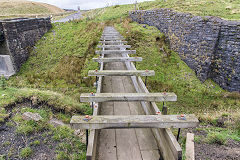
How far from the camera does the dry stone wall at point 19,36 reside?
10859mm

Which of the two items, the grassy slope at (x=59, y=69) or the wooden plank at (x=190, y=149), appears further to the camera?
the grassy slope at (x=59, y=69)

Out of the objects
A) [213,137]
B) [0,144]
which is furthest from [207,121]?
[0,144]

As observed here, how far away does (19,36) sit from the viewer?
11.9 m

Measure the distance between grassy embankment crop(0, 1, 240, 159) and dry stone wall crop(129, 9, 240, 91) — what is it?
60 cm

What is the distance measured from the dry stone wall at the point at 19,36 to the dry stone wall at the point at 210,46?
461 inches

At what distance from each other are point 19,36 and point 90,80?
7.10 meters

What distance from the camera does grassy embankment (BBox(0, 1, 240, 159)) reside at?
6.21m

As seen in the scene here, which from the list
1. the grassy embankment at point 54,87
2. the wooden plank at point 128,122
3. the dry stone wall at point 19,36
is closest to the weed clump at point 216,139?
the wooden plank at point 128,122

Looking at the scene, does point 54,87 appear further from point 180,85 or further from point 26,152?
point 180,85

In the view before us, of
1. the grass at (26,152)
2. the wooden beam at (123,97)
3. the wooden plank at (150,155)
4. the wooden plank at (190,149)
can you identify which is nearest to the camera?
the wooden plank at (150,155)

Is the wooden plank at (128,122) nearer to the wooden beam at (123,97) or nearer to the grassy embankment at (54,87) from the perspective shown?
the wooden beam at (123,97)

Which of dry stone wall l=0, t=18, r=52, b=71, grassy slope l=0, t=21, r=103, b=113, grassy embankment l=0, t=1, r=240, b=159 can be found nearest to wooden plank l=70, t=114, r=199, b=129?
grassy embankment l=0, t=1, r=240, b=159

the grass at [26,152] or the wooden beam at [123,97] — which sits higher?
the wooden beam at [123,97]

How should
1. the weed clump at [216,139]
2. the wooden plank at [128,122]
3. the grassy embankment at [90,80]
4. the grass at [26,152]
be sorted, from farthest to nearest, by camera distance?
the grassy embankment at [90,80], the weed clump at [216,139], the grass at [26,152], the wooden plank at [128,122]
